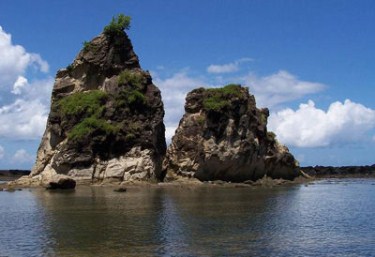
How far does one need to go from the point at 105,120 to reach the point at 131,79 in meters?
8.31

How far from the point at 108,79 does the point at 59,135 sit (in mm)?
12533

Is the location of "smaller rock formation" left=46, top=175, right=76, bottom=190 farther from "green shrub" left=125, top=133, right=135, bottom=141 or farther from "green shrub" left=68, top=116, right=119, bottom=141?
"green shrub" left=125, top=133, right=135, bottom=141

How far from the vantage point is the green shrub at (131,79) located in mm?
81625

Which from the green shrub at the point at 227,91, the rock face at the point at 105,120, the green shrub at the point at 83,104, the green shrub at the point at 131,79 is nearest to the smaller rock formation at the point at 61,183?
the rock face at the point at 105,120

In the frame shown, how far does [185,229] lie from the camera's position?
29.4 metres

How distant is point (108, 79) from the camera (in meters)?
84.3

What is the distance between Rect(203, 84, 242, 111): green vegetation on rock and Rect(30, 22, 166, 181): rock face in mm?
7931

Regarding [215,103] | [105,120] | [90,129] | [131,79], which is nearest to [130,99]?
[131,79]

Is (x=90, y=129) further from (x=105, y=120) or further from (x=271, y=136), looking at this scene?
(x=271, y=136)

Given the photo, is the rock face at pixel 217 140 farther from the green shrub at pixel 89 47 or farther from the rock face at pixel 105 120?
the green shrub at pixel 89 47

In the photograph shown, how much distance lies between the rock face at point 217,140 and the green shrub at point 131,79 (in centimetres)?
873

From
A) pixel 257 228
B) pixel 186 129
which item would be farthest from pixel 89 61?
pixel 257 228

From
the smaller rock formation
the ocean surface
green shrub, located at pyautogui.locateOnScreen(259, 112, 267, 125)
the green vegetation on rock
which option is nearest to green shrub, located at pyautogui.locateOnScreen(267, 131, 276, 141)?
green shrub, located at pyautogui.locateOnScreen(259, 112, 267, 125)

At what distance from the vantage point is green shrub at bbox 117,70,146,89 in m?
81.6
